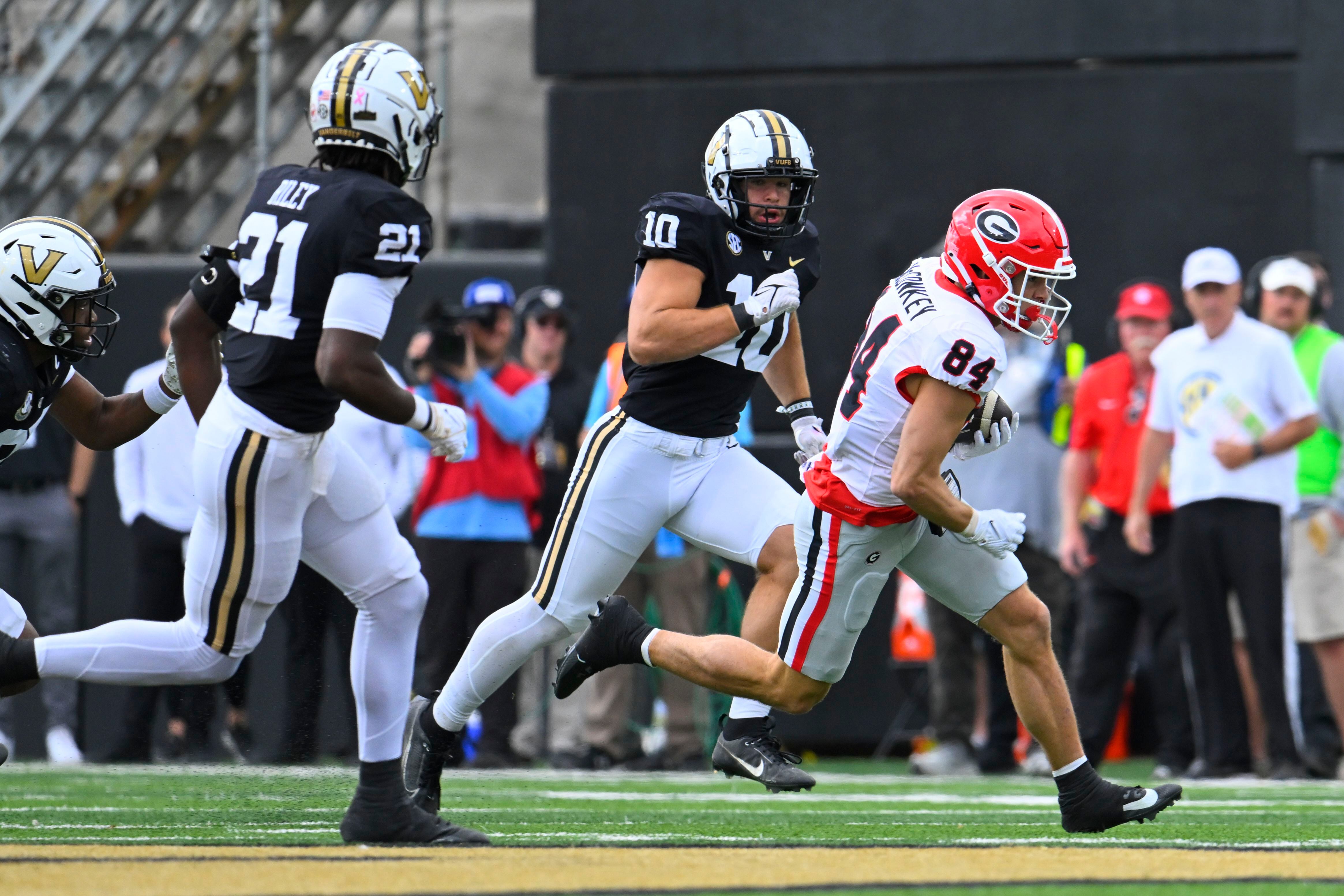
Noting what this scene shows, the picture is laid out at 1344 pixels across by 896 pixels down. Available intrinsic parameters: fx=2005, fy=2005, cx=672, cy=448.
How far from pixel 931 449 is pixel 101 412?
2.22 metres

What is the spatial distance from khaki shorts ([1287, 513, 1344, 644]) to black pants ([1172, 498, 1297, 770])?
19 cm

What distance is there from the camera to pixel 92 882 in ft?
12.6

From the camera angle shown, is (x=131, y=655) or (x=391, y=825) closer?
(x=391, y=825)

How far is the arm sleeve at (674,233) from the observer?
5.46 meters

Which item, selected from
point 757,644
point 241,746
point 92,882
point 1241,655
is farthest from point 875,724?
point 92,882

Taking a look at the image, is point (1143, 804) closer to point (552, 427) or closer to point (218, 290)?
point (218, 290)

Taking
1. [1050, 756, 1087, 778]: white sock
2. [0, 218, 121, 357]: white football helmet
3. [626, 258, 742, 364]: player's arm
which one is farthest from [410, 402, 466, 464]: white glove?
[1050, 756, 1087, 778]: white sock

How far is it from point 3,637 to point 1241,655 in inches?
222

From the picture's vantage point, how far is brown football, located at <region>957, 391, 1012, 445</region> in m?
5.20

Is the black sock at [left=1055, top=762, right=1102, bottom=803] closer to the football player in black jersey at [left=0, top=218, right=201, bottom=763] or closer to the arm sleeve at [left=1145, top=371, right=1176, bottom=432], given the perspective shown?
the football player in black jersey at [left=0, top=218, right=201, bottom=763]

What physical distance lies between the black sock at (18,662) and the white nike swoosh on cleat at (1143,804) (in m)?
2.71

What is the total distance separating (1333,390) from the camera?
845 cm

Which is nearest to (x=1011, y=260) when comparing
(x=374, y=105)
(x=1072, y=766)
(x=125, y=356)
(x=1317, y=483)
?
(x=1072, y=766)

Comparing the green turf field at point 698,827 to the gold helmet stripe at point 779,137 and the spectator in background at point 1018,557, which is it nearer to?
the spectator in background at point 1018,557
